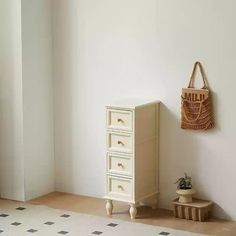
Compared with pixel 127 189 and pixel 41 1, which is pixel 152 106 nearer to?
pixel 127 189

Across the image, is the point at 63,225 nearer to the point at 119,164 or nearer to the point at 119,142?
the point at 119,164

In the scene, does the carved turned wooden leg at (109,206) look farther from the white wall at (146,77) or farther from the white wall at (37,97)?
the white wall at (37,97)

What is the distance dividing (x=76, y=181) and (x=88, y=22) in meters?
1.31

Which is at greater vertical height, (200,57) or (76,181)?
(200,57)


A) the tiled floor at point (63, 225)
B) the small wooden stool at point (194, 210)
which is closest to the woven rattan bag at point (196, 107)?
the small wooden stool at point (194, 210)

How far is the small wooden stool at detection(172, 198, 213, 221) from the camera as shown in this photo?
4.66 meters

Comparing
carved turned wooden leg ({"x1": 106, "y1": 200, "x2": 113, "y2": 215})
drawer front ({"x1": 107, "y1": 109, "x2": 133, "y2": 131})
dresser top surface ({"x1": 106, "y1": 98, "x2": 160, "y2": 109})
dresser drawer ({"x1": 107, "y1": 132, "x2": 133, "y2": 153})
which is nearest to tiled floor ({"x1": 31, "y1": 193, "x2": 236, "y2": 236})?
carved turned wooden leg ({"x1": 106, "y1": 200, "x2": 113, "y2": 215})

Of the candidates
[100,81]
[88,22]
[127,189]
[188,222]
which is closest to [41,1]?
[88,22]

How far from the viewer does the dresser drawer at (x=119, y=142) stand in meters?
4.68

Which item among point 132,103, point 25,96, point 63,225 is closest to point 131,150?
point 132,103

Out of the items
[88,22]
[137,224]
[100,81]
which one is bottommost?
[137,224]

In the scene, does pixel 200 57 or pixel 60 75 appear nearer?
pixel 200 57

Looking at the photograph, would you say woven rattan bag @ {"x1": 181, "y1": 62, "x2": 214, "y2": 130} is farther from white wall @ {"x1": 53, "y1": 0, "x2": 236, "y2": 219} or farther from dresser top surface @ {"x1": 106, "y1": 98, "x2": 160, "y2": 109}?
dresser top surface @ {"x1": 106, "y1": 98, "x2": 160, "y2": 109}

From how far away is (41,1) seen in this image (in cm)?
521
